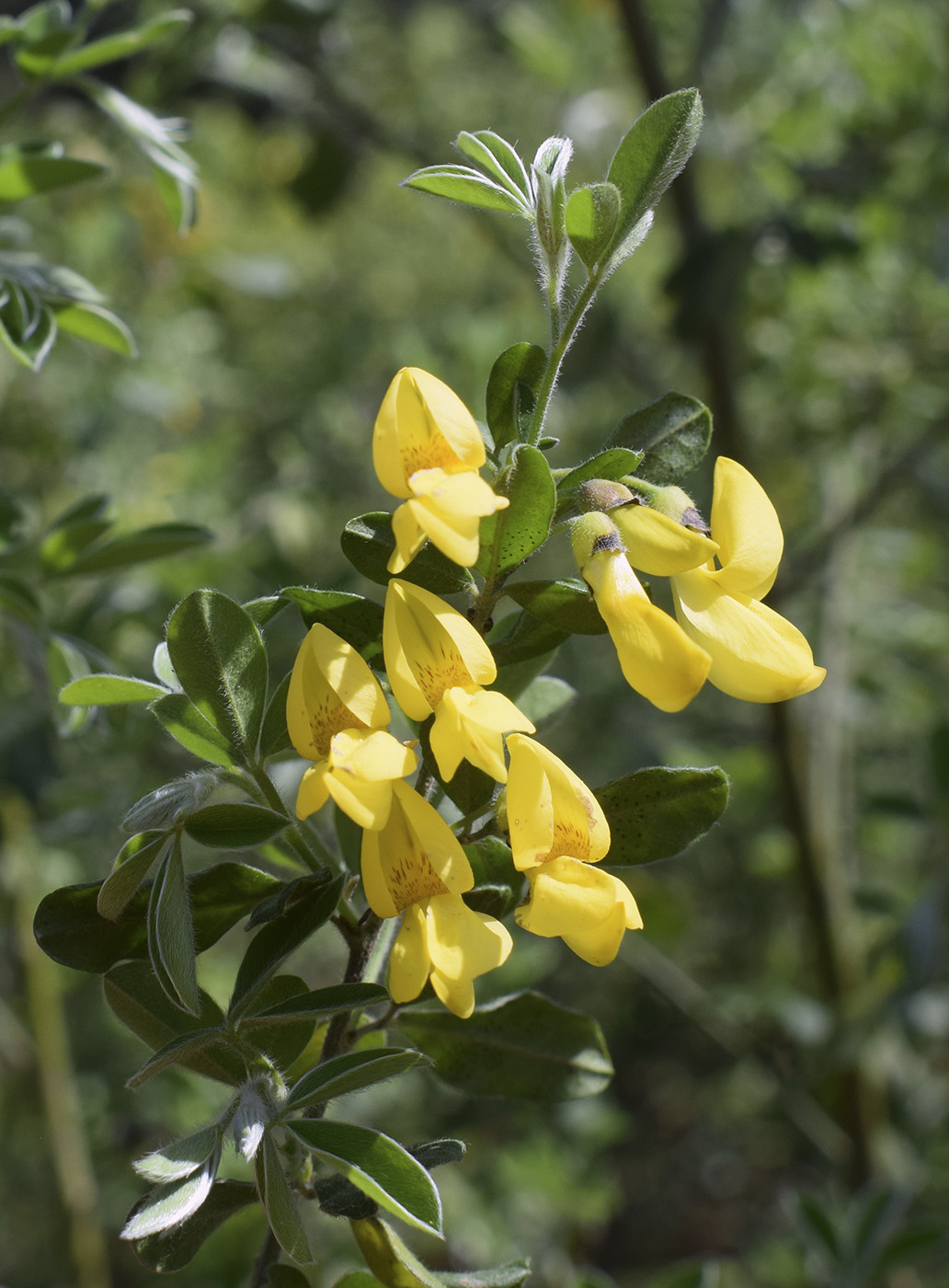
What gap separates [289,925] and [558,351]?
10.4 inches

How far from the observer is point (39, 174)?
2.43ft

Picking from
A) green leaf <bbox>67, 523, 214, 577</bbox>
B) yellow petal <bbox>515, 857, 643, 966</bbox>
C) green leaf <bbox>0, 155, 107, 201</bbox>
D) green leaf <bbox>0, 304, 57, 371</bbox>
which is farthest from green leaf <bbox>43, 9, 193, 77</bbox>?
yellow petal <bbox>515, 857, 643, 966</bbox>

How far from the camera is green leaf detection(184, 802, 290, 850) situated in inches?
18.5

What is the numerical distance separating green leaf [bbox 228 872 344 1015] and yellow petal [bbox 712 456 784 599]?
0.21 meters

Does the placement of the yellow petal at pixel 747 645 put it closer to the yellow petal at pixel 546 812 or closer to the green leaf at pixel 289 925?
the yellow petal at pixel 546 812

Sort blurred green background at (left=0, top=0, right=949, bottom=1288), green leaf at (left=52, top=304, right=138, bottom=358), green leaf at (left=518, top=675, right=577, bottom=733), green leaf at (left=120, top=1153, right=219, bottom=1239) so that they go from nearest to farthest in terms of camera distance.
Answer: green leaf at (left=120, top=1153, right=219, bottom=1239) < green leaf at (left=518, top=675, right=577, bottom=733) < green leaf at (left=52, top=304, right=138, bottom=358) < blurred green background at (left=0, top=0, right=949, bottom=1288)

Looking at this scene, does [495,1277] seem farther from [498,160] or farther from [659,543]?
[498,160]

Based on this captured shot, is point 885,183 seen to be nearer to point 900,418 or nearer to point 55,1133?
point 900,418

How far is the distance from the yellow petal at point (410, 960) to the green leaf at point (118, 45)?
25.2 inches

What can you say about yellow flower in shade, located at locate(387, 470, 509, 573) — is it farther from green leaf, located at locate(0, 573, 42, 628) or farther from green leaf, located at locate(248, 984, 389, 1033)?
green leaf, located at locate(0, 573, 42, 628)

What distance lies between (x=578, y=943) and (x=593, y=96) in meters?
1.76

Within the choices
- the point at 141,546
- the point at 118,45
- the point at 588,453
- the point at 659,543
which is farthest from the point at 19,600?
the point at 588,453

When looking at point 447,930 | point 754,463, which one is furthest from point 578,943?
point 754,463

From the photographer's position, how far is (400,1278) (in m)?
0.48
